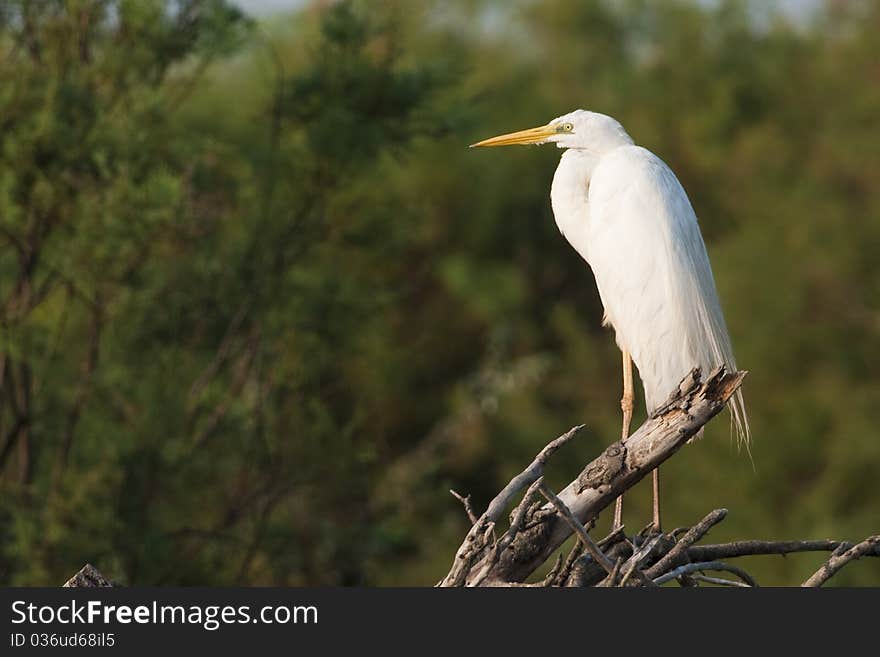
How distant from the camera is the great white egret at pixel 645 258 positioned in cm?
487

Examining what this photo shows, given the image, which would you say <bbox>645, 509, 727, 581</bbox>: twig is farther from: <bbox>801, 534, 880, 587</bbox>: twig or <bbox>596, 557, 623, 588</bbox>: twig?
<bbox>801, 534, 880, 587</bbox>: twig

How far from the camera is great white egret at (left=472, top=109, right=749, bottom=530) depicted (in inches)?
192

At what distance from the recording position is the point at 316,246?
384 inches

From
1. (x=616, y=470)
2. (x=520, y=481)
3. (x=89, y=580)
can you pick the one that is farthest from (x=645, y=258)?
(x=89, y=580)

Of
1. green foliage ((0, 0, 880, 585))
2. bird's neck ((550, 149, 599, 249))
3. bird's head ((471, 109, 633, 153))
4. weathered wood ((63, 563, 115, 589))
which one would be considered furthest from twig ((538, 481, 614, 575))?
green foliage ((0, 0, 880, 585))

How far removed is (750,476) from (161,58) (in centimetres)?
919

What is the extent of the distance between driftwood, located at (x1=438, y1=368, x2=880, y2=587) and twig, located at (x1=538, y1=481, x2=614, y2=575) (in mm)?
52

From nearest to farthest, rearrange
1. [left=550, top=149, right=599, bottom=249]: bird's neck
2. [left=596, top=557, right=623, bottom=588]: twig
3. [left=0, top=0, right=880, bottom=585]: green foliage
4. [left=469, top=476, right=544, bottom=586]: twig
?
[left=596, top=557, right=623, bottom=588]: twig < [left=469, top=476, right=544, bottom=586]: twig < [left=550, top=149, right=599, bottom=249]: bird's neck < [left=0, top=0, right=880, bottom=585]: green foliage

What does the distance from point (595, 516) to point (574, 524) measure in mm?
370

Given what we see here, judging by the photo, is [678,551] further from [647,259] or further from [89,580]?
[647,259]

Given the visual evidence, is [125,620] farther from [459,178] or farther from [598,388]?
[459,178]

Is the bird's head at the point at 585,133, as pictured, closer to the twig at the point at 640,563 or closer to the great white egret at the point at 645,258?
the great white egret at the point at 645,258

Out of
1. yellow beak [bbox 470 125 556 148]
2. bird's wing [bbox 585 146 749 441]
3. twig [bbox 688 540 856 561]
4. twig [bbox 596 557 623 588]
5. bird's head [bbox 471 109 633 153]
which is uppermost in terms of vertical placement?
yellow beak [bbox 470 125 556 148]

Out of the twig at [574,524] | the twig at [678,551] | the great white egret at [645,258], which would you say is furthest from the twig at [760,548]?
the great white egret at [645,258]
